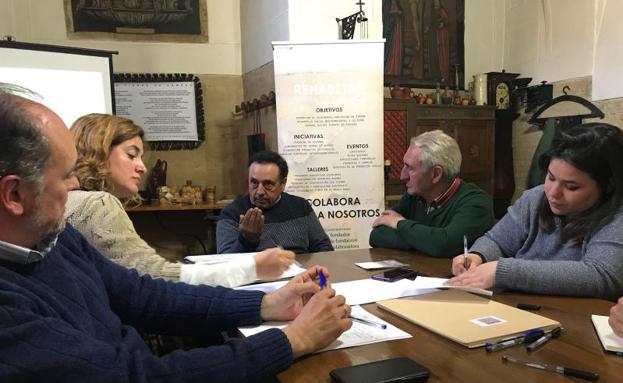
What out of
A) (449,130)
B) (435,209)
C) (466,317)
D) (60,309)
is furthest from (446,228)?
(449,130)

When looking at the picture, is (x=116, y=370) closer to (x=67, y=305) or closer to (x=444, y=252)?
(x=67, y=305)

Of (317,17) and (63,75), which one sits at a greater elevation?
(317,17)

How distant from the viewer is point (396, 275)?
1.61 meters

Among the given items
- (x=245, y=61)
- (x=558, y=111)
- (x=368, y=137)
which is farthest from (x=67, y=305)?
(x=558, y=111)

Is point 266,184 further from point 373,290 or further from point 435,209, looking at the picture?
point 373,290

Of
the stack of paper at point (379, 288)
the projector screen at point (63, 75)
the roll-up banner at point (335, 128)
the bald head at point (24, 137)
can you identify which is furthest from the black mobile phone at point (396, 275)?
the projector screen at point (63, 75)

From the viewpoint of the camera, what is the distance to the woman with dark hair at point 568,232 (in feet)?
4.56

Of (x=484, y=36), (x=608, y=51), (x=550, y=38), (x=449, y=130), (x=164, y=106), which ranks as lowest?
(x=449, y=130)

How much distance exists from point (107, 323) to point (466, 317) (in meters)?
0.80

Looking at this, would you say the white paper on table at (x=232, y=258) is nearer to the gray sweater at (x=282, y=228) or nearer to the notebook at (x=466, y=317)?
the notebook at (x=466, y=317)

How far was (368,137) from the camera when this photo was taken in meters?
3.42

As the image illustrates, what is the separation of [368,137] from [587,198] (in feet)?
6.49

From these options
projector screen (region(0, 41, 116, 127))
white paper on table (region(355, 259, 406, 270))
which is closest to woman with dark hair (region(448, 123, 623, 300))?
white paper on table (region(355, 259, 406, 270))

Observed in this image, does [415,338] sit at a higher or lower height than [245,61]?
lower
